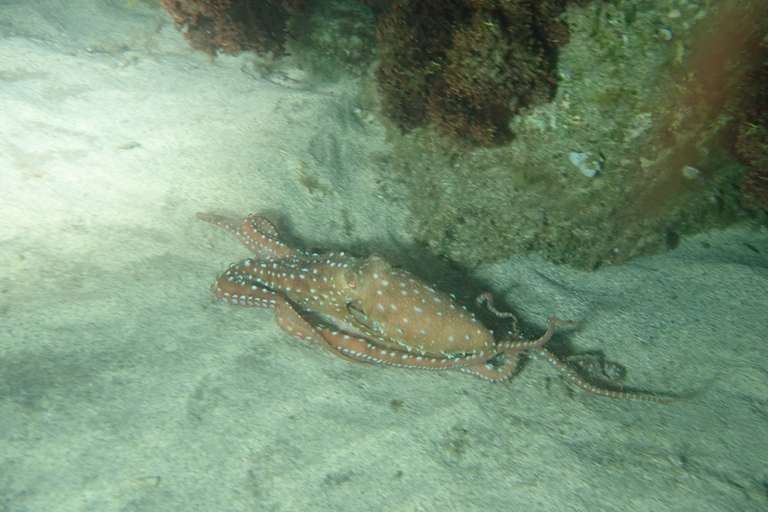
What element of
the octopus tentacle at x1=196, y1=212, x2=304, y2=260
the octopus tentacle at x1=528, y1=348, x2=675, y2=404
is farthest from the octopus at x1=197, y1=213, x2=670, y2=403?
the octopus tentacle at x1=196, y1=212, x2=304, y2=260

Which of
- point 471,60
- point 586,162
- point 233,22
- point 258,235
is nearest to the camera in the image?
point 258,235

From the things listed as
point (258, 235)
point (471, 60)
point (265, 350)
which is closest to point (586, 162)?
point (471, 60)

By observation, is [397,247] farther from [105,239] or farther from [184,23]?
[184,23]

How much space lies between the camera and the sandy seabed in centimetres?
327

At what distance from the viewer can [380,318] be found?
12.9 feet

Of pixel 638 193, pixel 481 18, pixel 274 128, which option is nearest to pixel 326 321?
pixel 274 128

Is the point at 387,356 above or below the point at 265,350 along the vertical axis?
above

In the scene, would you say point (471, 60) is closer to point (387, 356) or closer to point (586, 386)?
point (387, 356)

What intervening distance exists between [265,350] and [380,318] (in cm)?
124

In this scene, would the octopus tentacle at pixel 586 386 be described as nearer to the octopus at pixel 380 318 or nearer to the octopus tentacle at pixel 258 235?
the octopus at pixel 380 318

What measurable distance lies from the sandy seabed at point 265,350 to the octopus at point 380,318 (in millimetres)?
273

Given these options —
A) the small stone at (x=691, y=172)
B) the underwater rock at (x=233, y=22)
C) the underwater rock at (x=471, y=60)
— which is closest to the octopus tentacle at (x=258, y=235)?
the underwater rock at (x=471, y=60)

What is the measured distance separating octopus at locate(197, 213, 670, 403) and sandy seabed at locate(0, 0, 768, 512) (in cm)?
27

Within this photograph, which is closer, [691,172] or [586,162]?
[586,162]
